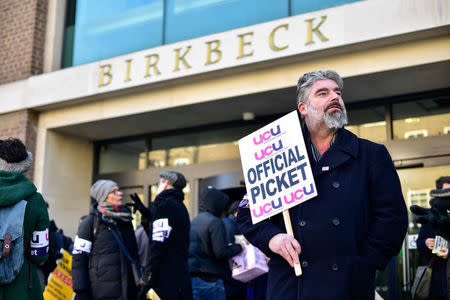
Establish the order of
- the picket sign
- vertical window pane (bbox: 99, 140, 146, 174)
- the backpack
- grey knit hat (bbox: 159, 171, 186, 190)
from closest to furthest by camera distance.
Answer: the picket sign
the backpack
grey knit hat (bbox: 159, 171, 186, 190)
vertical window pane (bbox: 99, 140, 146, 174)

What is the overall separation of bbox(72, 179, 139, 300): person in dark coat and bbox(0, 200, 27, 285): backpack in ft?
5.25

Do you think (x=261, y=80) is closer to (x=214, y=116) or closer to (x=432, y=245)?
(x=214, y=116)

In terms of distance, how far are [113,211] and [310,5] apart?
429 cm

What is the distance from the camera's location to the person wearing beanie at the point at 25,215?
4.36 meters

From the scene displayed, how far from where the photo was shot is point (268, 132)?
338 cm

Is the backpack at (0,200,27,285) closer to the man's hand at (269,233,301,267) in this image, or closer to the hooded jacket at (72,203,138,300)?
the hooded jacket at (72,203,138,300)

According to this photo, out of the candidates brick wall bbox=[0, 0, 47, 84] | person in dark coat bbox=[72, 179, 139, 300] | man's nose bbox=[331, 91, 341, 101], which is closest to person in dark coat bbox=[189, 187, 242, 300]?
person in dark coat bbox=[72, 179, 139, 300]

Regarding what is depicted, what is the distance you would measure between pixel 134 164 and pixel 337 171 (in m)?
8.92

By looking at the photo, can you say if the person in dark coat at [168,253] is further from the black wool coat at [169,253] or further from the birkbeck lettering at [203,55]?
the birkbeck lettering at [203,55]

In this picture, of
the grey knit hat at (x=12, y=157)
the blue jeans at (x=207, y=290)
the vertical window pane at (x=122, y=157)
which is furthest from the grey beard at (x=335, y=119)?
the vertical window pane at (x=122, y=157)

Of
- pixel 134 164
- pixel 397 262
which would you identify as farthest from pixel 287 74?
pixel 134 164

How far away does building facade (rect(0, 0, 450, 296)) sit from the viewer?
25.9ft

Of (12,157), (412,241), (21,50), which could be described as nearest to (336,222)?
(12,157)

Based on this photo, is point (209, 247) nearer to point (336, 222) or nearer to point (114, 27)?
point (336, 222)
